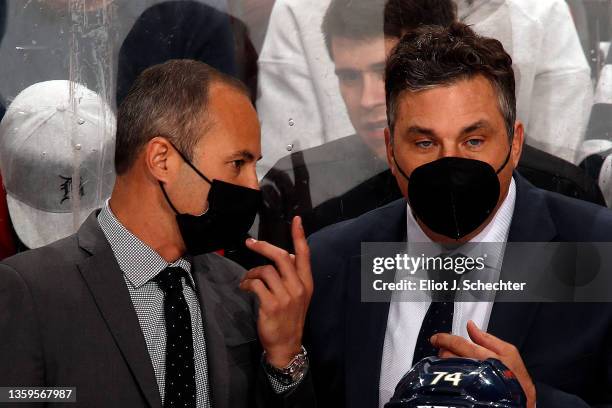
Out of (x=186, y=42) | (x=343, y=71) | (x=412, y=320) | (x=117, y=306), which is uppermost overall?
(x=186, y=42)

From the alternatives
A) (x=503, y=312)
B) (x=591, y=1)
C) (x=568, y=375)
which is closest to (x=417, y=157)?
(x=503, y=312)

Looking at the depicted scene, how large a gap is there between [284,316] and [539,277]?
64 cm

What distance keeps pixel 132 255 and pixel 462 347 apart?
0.86m

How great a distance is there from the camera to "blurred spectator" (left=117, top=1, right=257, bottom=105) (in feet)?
10.2

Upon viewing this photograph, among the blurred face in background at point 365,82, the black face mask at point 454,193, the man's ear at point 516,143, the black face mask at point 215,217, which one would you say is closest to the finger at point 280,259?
the black face mask at point 215,217

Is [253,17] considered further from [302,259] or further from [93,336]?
[93,336]

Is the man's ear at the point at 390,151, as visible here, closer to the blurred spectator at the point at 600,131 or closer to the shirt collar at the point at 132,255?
the shirt collar at the point at 132,255

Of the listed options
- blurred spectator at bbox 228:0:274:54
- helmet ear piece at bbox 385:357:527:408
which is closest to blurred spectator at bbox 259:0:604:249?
blurred spectator at bbox 228:0:274:54

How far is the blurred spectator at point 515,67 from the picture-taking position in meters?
3.08

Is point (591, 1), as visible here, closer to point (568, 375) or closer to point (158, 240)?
point (568, 375)

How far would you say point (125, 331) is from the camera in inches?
93.4

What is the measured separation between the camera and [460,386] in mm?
1904

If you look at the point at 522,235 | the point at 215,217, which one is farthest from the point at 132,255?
the point at 522,235

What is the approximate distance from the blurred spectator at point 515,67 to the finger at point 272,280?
0.77 metres
